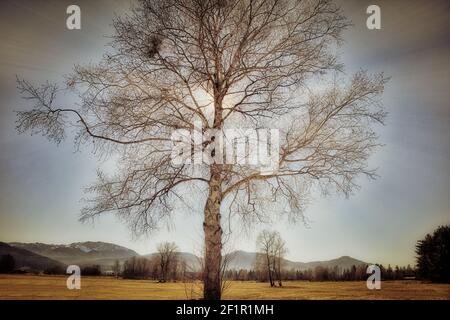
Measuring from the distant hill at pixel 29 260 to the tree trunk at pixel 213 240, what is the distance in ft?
80.4

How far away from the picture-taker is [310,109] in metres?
9.73

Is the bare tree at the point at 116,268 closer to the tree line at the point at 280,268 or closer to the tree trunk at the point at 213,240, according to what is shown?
the tree line at the point at 280,268

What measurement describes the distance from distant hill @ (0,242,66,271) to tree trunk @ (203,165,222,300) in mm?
24509

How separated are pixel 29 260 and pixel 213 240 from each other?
28309mm

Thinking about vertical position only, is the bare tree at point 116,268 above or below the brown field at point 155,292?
below

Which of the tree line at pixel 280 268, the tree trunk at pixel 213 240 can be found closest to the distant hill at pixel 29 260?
the tree line at pixel 280 268

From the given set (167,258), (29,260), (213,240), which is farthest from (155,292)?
(213,240)

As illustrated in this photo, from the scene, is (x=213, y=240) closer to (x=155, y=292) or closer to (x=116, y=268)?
(x=155, y=292)

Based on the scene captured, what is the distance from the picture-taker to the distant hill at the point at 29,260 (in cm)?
2839

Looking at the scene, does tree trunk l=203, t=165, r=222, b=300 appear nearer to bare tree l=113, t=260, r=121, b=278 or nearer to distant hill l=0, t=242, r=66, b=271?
distant hill l=0, t=242, r=66, b=271

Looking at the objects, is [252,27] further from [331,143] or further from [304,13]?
[331,143]

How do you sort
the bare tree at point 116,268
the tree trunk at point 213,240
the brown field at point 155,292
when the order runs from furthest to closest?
the bare tree at point 116,268, the brown field at point 155,292, the tree trunk at point 213,240

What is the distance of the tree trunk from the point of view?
26.8 ft

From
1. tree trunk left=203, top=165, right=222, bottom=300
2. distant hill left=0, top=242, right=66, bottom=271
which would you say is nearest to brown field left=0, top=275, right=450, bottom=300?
distant hill left=0, top=242, right=66, bottom=271
